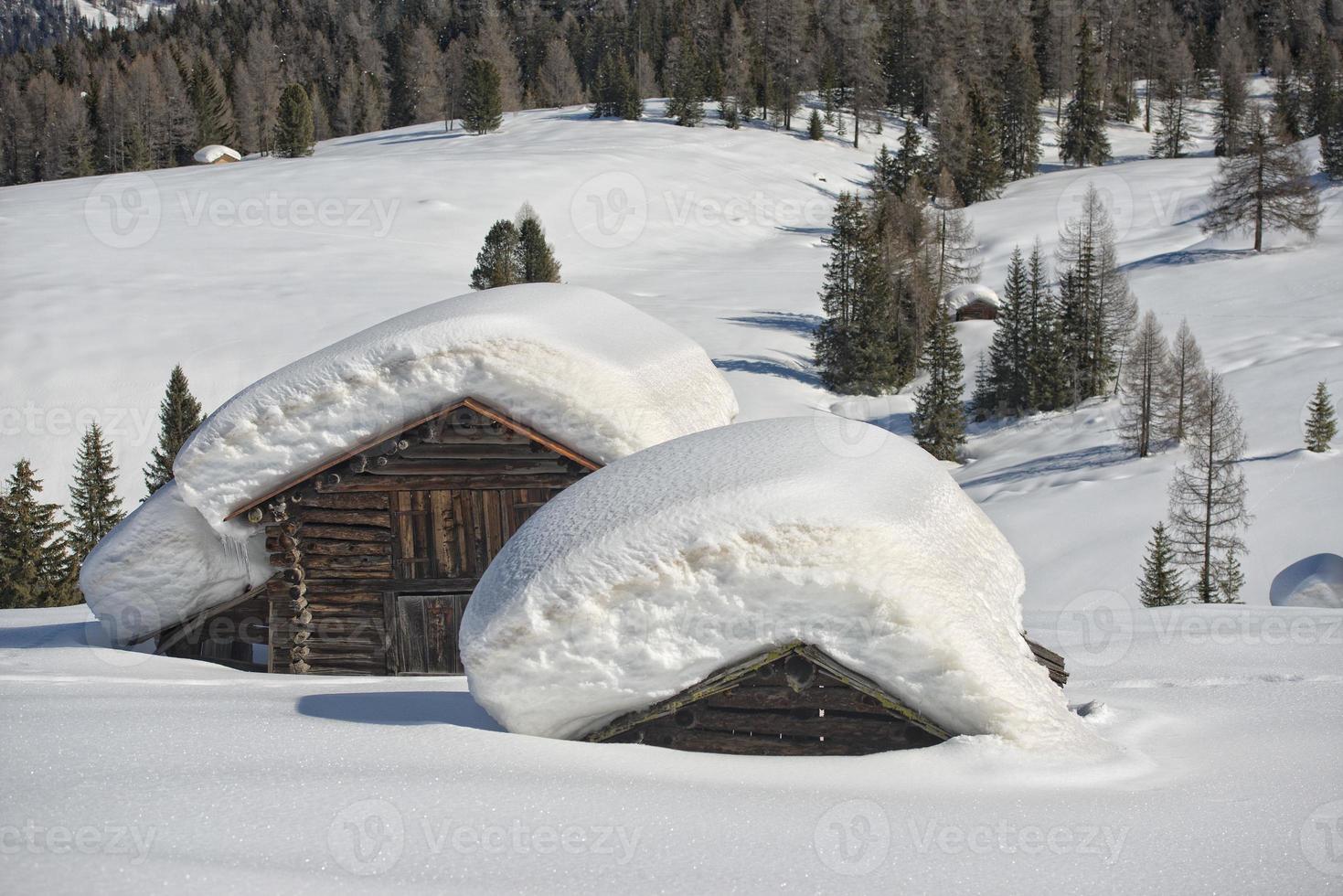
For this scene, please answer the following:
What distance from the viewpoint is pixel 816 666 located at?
249 inches

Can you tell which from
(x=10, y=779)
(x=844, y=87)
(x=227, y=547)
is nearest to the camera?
(x=10, y=779)

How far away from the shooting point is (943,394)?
38406 mm

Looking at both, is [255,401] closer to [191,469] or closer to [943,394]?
[191,469]

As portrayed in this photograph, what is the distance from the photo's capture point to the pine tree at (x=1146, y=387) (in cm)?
3231

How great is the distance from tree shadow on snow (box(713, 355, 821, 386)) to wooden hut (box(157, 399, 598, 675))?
30842mm

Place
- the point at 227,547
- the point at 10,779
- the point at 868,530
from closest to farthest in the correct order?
the point at 10,779, the point at 868,530, the point at 227,547

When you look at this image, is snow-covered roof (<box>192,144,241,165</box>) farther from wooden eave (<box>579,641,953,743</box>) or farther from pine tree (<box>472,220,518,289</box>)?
wooden eave (<box>579,641,953,743</box>)

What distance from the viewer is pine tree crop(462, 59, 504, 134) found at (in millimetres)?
83562

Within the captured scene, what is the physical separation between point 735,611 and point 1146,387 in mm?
29218

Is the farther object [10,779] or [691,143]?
[691,143]

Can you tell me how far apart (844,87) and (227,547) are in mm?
89391

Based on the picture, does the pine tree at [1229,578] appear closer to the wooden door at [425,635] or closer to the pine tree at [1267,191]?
the wooden door at [425,635]

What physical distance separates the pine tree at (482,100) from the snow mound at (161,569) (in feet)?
252

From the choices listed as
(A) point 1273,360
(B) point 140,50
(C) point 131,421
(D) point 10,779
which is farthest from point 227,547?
(B) point 140,50
